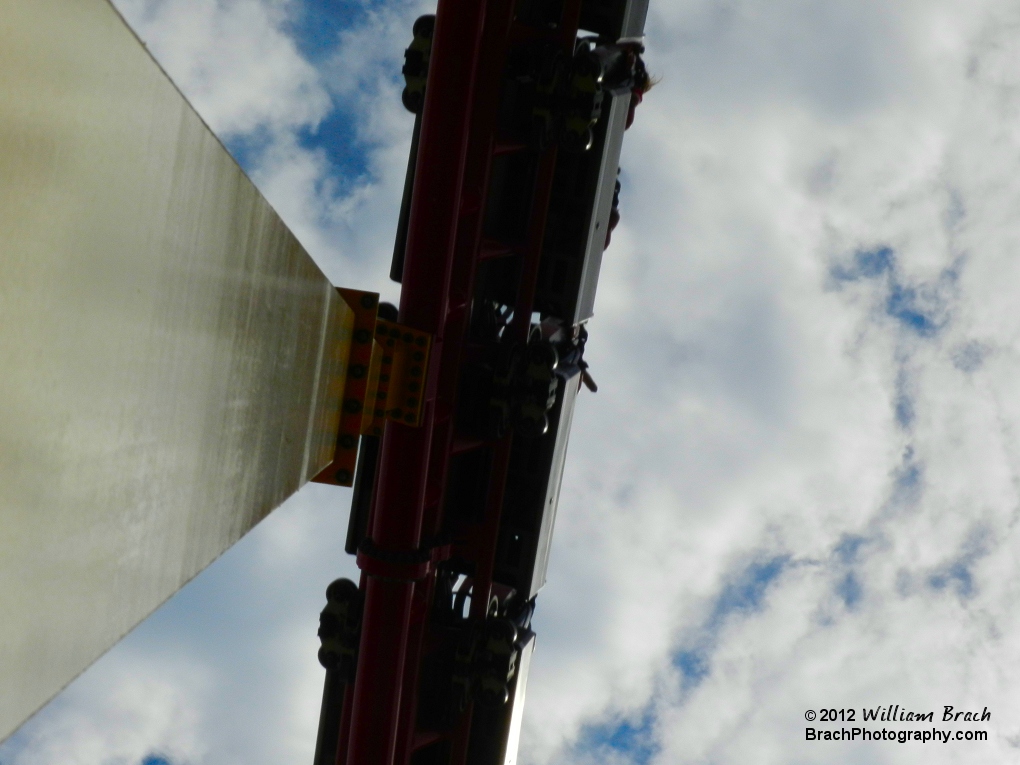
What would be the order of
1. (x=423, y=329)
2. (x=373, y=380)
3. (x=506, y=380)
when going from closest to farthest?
(x=373, y=380)
(x=423, y=329)
(x=506, y=380)

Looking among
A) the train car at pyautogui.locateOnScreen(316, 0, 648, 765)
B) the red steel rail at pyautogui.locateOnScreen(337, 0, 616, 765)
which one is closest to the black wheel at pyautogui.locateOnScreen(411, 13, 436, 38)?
the train car at pyautogui.locateOnScreen(316, 0, 648, 765)

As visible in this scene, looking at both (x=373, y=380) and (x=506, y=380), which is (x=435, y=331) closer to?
(x=506, y=380)

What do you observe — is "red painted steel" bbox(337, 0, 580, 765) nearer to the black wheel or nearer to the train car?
the train car

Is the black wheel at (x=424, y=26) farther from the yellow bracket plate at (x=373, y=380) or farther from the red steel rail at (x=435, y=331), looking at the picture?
the yellow bracket plate at (x=373, y=380)

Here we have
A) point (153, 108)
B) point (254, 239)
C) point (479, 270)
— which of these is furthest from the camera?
point (479, 270)

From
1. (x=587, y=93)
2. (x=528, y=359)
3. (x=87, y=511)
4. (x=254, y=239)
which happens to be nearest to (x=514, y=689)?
(x=528, y=359)

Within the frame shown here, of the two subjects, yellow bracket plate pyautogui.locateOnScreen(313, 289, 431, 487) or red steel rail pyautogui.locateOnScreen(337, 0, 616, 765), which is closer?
yellow bracket plate pyautogui.locateOnScreen(313, 289, 431, 487)

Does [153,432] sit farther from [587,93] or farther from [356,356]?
[587,93]

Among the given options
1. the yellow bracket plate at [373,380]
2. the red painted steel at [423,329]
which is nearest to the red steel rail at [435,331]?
the red painted steel at [423,329]

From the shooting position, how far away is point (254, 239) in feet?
10.4

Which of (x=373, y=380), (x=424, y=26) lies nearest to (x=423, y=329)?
(x=373, y=380)

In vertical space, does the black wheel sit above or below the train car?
above

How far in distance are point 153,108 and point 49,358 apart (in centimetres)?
76

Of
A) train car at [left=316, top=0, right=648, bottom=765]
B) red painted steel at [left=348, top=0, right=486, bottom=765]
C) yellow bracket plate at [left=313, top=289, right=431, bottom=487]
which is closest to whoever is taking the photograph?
yellow bracket plate at [left=313, top=289, right=431, bottom=487]
